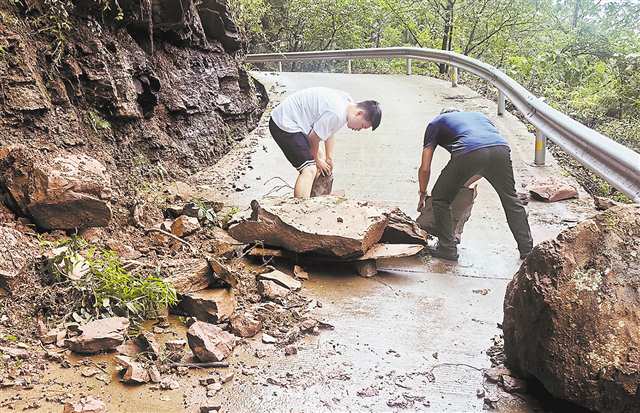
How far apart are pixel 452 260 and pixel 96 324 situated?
3.23 meters

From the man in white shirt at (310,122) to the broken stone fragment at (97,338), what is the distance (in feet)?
9.96

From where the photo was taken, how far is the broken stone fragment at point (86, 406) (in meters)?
2.58

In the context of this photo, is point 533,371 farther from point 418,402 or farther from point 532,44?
point 532,44

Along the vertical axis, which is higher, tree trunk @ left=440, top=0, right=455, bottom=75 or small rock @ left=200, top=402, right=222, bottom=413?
tree trunk @ left=440, top=0, right=455, bottom=75

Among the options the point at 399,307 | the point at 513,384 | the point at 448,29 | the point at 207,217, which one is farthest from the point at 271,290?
the point at 448,29

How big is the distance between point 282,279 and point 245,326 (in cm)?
89

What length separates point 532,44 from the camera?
Answer: 762 inches

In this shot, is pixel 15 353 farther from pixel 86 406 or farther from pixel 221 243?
pixel 221 243

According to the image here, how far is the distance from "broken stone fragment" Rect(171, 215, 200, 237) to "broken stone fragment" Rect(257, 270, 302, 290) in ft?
3.18

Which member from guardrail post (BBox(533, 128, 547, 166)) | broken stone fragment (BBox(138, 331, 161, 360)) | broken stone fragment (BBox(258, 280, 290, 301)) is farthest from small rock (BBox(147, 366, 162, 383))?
guardrail post (BBox(533, 128, 547, 166))

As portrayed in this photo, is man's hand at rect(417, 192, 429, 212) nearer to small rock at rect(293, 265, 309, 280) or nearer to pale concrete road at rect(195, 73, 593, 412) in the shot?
pale concrete road at rect(195, 73, 593, 412)

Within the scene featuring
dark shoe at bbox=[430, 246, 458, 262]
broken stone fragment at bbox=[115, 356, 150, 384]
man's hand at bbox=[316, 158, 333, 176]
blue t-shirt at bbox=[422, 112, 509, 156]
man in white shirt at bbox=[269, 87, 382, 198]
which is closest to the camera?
broken stone fragment at bbox=[115, 356, 150, 384]

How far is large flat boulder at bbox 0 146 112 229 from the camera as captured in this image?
4043mm

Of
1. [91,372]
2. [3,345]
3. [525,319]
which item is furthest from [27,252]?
[525,319]
